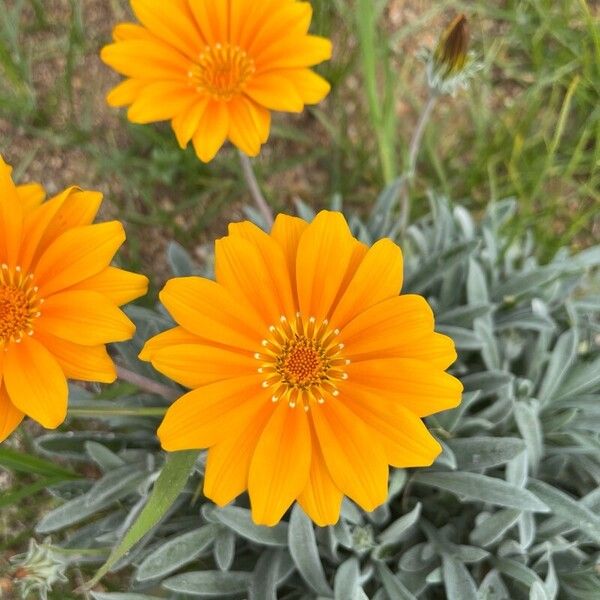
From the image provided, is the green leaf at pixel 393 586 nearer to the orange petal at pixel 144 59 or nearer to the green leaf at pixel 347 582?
the green leaf at pixel 347 582

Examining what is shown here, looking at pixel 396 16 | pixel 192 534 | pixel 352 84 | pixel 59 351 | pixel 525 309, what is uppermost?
pixel 396 16

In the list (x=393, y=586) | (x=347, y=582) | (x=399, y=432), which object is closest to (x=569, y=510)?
(x=393, y=586)

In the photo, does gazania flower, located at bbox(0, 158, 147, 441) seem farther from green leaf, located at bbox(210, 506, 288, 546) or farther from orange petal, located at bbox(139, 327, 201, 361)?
green leaf, located at bbox(210, 506, 288, 546)

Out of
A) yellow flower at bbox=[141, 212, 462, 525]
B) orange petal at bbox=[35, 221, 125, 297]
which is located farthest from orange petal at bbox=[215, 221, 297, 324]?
orange petal at bbox=[35, 221, 125, 297]

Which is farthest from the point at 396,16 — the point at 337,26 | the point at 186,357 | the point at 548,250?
the point at 186,357

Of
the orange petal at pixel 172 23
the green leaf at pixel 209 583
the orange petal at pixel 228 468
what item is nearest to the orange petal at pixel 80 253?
the orange petal at pixel 228 468

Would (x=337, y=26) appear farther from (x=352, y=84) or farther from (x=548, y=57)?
(x=548, y=57)
